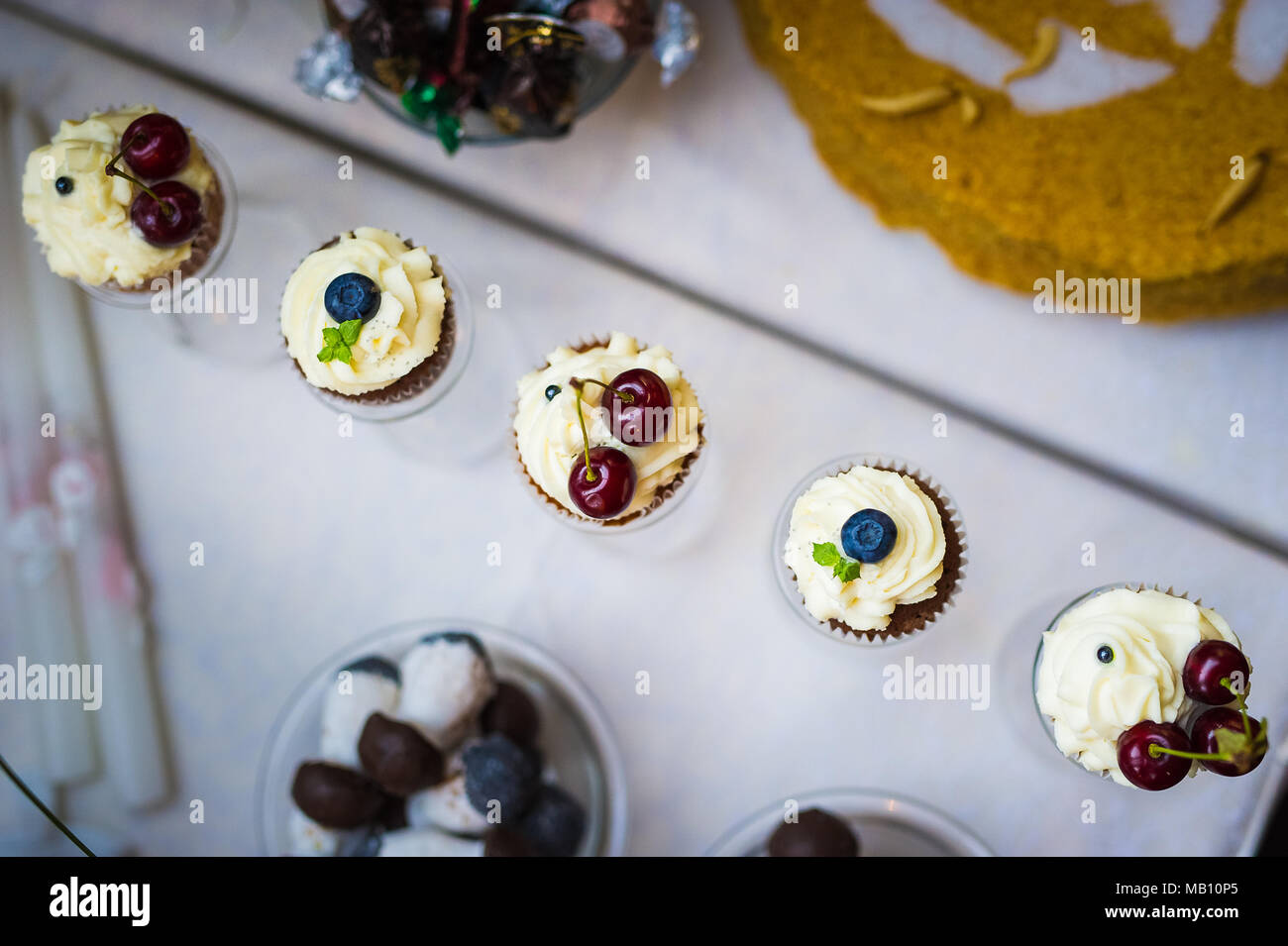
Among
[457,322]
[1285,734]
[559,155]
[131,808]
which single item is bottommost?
[131,808]

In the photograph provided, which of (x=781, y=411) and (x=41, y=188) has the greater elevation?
A: (x=41, y=188)

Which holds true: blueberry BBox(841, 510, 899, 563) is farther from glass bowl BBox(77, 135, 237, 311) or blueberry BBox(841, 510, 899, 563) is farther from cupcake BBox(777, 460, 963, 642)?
glass bowl BBox(77, 135, 237, 311)

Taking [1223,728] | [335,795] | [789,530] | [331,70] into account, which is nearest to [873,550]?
[789,530]

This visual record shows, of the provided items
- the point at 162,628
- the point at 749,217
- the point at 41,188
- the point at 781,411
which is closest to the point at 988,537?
the point at 781,411

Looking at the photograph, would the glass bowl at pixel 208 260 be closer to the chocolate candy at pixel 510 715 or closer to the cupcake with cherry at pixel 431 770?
the cupcake with cherry at pixel 431 770

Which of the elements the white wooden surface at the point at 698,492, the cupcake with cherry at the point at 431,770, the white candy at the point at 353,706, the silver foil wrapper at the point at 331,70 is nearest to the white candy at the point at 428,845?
the cupcake with cherry at the point at 431,770

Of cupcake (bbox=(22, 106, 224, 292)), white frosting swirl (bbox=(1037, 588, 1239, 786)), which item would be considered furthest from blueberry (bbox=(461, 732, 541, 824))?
cupcake (bbox=(22, 106, 224, 292))

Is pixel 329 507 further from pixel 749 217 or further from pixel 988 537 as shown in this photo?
pixel 988 537
